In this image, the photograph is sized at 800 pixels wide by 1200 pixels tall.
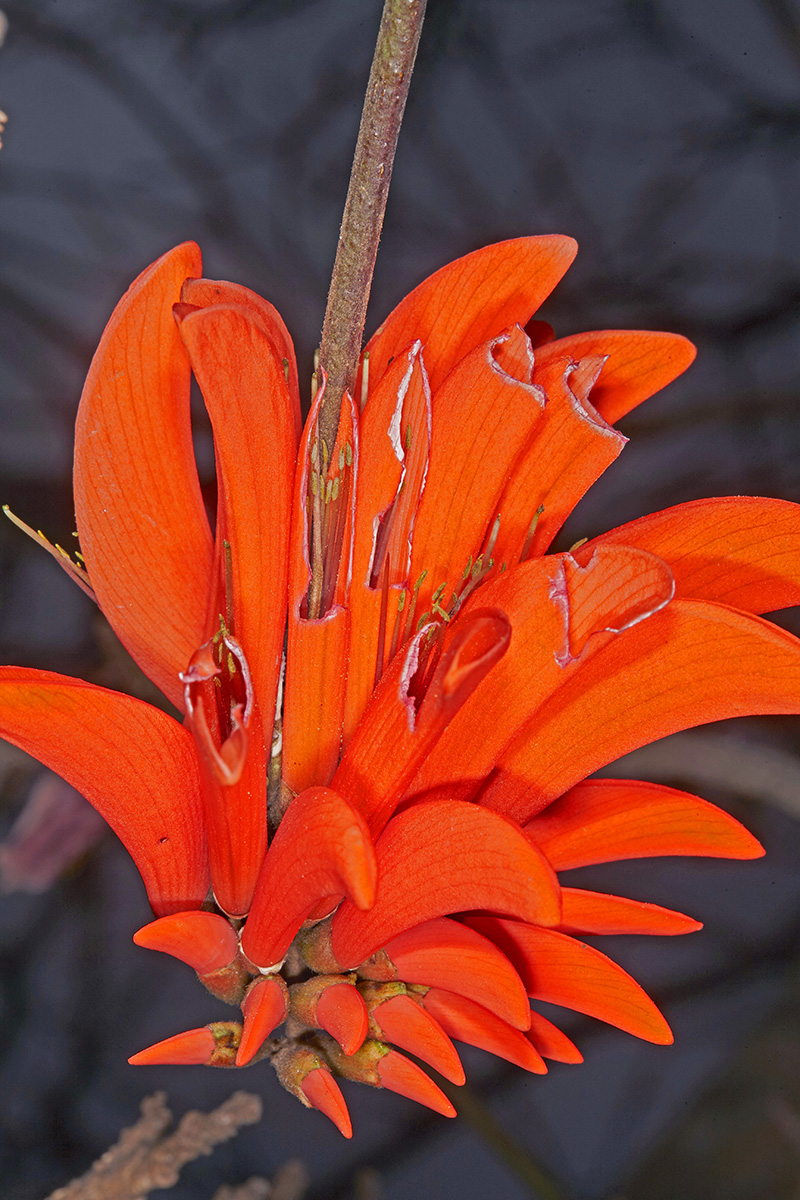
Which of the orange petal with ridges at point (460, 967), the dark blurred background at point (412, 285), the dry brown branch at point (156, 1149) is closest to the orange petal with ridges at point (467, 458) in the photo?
the orange petal with ridges at point (460, 967)

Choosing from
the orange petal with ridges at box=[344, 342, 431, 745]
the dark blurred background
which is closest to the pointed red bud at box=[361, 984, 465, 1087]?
the orange petal with ridges at box=[344, 342, 431, 745]

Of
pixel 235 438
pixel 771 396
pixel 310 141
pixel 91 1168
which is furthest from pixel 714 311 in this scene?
pixel 91 1168

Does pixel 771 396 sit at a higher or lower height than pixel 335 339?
higher

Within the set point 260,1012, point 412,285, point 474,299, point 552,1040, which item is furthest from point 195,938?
point 412,285

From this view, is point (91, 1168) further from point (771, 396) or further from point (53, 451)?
point (771, 396)

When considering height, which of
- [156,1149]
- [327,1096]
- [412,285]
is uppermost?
[412,285]

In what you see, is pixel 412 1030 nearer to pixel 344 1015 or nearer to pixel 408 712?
pixel 344 1015

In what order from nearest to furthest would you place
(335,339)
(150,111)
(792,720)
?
(335,339) < (150,111) < (792,720)
